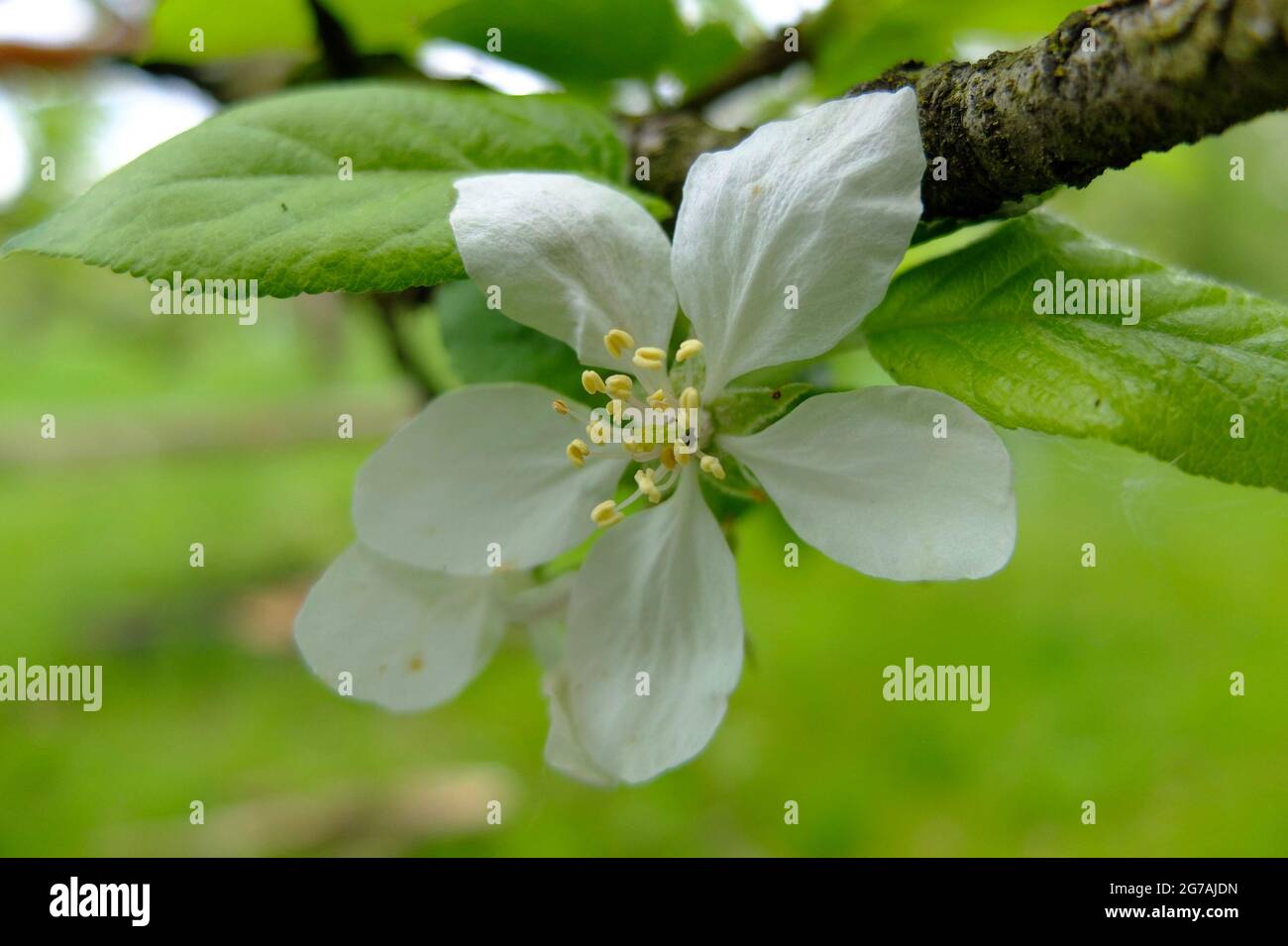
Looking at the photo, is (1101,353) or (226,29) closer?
(1101,353)

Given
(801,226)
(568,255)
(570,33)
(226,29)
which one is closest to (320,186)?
(568,255)

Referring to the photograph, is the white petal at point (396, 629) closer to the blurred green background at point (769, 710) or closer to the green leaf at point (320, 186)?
the green leaf at point (320, 186)

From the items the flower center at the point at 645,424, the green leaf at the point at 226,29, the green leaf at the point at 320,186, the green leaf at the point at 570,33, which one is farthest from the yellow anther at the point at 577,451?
the green leaf at the point at 226,29

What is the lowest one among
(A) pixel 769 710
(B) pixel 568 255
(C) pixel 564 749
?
(A) pixel 769 710

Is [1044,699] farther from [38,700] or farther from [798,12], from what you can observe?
[38,700]

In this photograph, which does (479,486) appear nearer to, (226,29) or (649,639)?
(649,639)
